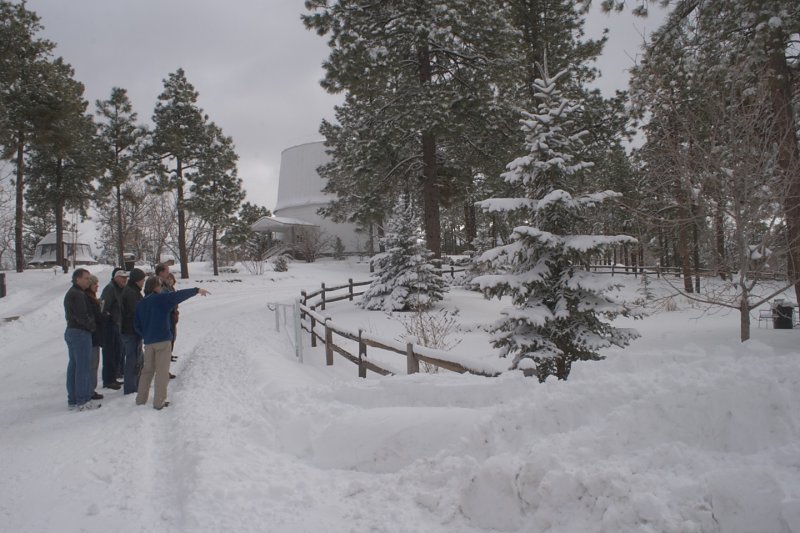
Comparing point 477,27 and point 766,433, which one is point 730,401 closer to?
point 766,433

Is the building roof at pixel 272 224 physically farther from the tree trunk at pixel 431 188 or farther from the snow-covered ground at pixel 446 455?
the snow-covered ground at pixel 446 455

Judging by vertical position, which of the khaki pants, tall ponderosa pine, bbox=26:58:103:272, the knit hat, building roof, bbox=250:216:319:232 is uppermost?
tall ponderosa pine, bbox=26:58:103:272

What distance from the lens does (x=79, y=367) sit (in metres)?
6.06

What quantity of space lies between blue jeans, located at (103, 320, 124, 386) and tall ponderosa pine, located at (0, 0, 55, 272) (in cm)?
1867

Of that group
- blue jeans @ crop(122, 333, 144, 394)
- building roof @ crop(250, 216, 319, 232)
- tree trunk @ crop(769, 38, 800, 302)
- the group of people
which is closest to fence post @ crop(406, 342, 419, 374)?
the group of people

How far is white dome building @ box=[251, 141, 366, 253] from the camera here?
1948 inches

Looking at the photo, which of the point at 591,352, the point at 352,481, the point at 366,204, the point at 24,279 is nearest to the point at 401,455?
the point at 352,481

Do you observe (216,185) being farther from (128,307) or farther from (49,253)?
(128,307)

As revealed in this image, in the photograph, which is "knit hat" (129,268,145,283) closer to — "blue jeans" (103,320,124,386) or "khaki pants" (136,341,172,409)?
"blue jeans" (103,320,124,386)

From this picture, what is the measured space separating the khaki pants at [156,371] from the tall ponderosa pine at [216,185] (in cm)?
2366

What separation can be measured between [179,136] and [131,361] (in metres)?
24.7

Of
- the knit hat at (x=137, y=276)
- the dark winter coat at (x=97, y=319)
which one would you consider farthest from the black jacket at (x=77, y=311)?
the knit hat at (x=137, y=276)

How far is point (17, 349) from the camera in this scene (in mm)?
10617

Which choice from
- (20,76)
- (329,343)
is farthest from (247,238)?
(329,343)
